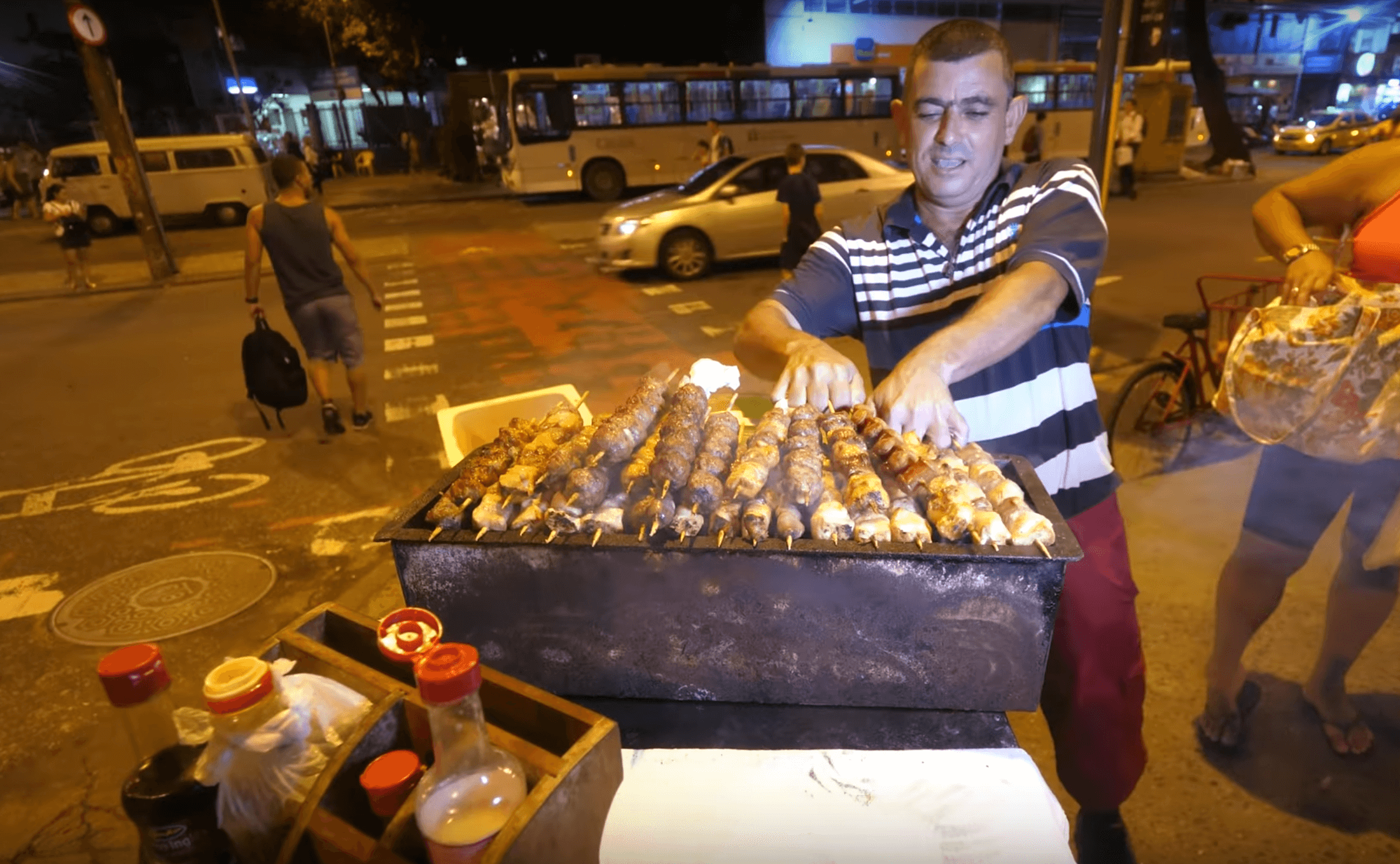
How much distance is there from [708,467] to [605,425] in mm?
489

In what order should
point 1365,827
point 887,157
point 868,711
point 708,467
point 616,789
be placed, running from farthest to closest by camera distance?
point 887,157 → point 1365,827 → point 708,467 → point 868,711 → point 616,789

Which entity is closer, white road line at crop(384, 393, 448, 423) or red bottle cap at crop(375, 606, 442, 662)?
red bottle cap at crop(375, 606, 442, 662)

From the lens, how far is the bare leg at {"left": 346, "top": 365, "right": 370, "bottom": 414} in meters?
7.02

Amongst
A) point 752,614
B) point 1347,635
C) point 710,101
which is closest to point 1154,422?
point 1347,635

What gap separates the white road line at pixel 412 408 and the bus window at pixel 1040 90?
72.1 feet

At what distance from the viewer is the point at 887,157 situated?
21516mm

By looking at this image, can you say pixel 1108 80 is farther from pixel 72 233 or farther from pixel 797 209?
pixel 72 233

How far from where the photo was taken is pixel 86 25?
11469mm

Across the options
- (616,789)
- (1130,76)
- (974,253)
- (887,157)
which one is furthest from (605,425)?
(1130,76)

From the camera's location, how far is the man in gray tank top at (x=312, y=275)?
633 centimetres

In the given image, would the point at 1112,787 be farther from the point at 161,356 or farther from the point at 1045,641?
the point at 161,356

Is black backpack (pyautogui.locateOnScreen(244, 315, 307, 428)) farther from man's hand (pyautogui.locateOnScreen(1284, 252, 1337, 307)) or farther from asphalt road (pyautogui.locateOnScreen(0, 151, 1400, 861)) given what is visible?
man's hand (pyautogui.locateOnScreen(1284, 252, 1337, 307))

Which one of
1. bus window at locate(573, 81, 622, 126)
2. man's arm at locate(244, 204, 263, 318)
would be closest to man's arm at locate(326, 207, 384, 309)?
man's arm at locate(244, 204, 263, 318)

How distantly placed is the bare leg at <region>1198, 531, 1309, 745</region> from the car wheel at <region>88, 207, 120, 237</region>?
26.1 metres
